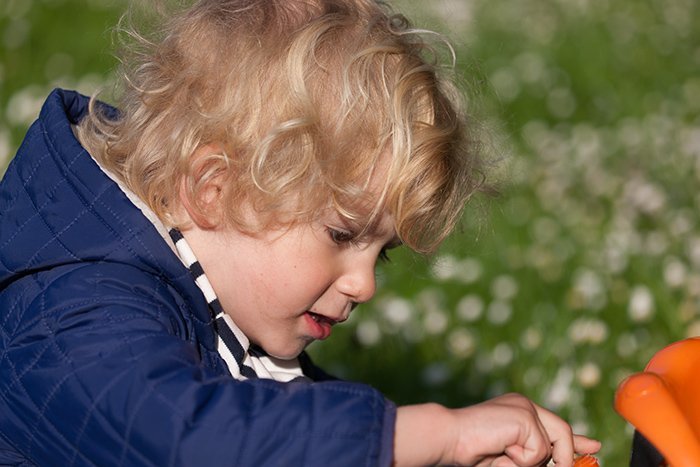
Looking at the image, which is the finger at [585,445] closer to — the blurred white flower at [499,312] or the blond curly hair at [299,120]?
the blond curly hair at [299,120]

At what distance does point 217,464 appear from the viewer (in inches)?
70.6

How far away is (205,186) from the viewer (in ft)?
7.39

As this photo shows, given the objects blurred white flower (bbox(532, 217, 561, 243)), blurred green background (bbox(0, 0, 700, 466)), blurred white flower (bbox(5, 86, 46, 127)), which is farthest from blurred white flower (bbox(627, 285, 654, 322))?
blurred white flower (bbox(5, 86, 46, 127))

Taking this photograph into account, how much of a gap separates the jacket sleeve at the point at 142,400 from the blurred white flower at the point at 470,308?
163 centimetres

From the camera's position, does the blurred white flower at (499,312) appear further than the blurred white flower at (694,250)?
No

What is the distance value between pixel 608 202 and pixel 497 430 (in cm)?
250

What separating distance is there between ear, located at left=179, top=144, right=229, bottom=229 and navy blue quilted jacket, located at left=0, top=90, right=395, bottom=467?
16cm

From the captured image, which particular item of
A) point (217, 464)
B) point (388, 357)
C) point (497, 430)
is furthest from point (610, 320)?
point (217, 464)

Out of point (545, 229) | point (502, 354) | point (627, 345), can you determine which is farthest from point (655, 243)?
point (502, 354)

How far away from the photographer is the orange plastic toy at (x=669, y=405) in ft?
5.61

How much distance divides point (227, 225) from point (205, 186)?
81 millimetres

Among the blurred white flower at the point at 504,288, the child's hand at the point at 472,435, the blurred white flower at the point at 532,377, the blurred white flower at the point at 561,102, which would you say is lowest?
the blurred white flower at the point at 561,102

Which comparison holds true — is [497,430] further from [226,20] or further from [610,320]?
[610,320]

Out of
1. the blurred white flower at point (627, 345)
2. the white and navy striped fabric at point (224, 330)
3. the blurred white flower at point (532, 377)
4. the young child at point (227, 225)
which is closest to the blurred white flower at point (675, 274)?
the blurred white flower at point (627, 345)
